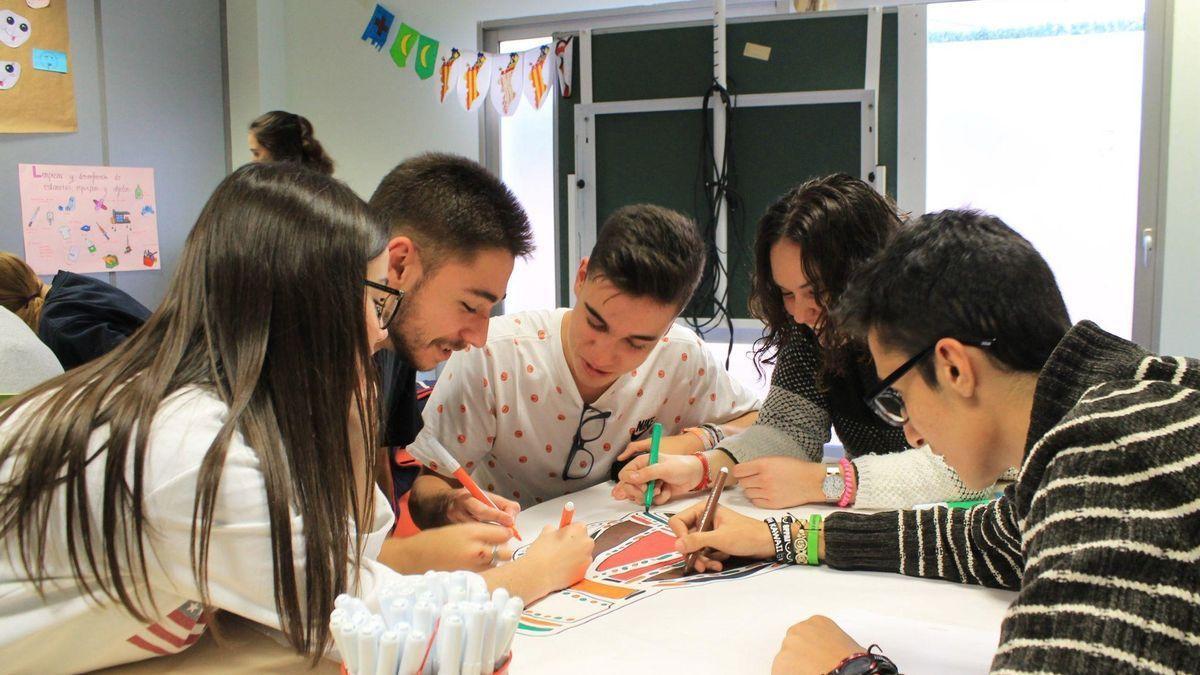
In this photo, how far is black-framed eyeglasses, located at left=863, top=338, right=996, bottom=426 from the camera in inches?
32.0

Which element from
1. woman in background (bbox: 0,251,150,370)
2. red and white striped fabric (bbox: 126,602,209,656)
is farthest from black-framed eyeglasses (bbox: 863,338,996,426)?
woman in background (bbox: 0,251,150,370)

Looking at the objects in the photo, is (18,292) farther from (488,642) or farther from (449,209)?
(488,642)

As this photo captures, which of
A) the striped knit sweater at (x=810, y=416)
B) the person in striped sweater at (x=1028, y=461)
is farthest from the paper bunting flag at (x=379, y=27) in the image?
the person in striped sweater at (x=1028, y=461)

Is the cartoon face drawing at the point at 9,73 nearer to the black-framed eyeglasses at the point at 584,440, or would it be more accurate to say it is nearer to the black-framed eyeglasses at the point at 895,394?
the black-framed eyeglasses at the point at 584,440

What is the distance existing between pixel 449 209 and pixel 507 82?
95.2 inches

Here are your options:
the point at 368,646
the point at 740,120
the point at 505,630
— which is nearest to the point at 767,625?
the point at 505,630

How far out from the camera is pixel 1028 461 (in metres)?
0.72

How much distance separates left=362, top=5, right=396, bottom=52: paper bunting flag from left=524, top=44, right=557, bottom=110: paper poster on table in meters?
0.66

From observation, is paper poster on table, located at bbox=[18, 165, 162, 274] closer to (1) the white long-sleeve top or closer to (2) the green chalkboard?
(2) the green chalkboard

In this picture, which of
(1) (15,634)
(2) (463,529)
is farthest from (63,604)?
(2) (463,529)

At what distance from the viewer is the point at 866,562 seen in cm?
115

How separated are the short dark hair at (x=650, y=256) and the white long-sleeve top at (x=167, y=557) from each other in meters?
0.88

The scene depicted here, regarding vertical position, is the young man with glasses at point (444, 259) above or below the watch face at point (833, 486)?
above

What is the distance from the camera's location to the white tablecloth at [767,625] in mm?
A: 856
